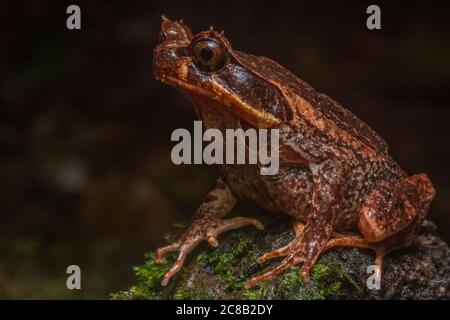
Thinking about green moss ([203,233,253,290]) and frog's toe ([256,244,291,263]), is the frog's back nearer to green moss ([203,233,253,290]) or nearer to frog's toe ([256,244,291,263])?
frog's toe ([256,244,291,263])

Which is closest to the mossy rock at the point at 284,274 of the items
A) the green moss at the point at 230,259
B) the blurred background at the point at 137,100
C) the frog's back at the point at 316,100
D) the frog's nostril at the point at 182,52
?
the green moss at the point at 230,259

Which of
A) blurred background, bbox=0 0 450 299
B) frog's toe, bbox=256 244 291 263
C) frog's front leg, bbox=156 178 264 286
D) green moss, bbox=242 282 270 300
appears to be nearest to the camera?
green moss, bbox=242 282 270 300

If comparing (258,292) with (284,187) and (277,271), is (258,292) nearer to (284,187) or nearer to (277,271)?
(277,271)

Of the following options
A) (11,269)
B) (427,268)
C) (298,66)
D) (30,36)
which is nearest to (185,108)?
(298,66)

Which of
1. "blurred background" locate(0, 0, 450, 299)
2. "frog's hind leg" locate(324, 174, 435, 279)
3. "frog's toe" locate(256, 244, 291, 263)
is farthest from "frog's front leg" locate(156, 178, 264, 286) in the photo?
"blurred background" locate(0, 0, 450, 299)

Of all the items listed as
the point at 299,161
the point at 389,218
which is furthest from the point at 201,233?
the point at 389,218
